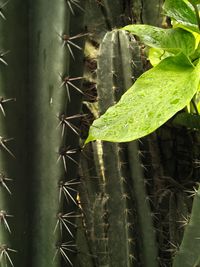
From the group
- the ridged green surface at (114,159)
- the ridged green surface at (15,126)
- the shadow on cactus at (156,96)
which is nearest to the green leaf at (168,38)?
the shadow on cactus at (156,96)

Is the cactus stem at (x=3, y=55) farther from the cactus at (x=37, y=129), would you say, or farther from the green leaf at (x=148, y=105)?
the green leaf at (x=148, y=105)

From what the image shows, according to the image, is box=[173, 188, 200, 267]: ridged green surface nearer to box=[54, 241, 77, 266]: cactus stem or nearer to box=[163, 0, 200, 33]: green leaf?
box=[54, 241, 77, 266]: cactus stem

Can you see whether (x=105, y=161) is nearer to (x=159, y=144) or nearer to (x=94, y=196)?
(x=94, y=196)

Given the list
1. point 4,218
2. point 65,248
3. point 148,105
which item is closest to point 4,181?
point 4,218

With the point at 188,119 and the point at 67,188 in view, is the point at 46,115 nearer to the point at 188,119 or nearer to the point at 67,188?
the point at 67,188

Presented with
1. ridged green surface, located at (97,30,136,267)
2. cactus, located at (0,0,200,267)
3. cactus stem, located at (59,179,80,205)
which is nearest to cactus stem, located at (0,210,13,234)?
cactus, located at (0,0,200,267)

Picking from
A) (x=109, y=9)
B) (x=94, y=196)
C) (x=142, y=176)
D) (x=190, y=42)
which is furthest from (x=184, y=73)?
(x=109, y=9)
